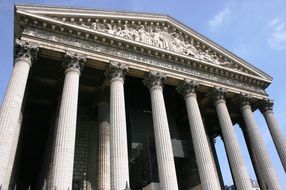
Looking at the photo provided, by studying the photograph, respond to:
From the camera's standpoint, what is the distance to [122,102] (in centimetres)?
1767

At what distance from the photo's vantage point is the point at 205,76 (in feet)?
74.5

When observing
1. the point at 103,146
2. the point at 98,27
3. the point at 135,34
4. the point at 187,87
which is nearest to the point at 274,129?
the point at 187,87

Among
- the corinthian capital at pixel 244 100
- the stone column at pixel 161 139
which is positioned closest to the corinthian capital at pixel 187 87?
the stone column at pixel 161 139

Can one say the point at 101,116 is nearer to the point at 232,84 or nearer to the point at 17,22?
the point at 17,22

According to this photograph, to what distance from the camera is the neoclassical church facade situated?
15.9 metres

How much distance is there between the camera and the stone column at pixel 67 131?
13.7 m

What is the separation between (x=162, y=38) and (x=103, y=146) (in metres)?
9.34

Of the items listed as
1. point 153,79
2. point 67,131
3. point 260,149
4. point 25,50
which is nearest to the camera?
point 67,131

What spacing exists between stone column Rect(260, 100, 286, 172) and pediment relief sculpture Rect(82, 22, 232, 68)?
4355mm

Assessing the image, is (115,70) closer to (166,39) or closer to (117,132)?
(117,132)

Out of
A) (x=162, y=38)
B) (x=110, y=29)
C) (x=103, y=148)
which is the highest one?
(x=162, y=38)

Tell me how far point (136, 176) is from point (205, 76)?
8980 mm

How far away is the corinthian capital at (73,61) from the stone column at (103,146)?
4077 mm

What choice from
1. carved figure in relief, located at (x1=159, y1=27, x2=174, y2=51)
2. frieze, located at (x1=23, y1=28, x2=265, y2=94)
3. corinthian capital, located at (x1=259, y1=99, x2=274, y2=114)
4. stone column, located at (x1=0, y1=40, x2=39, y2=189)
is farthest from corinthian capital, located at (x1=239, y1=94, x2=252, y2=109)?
stone column, located at (x1=0, y1=40, x2=39, y2=189)
